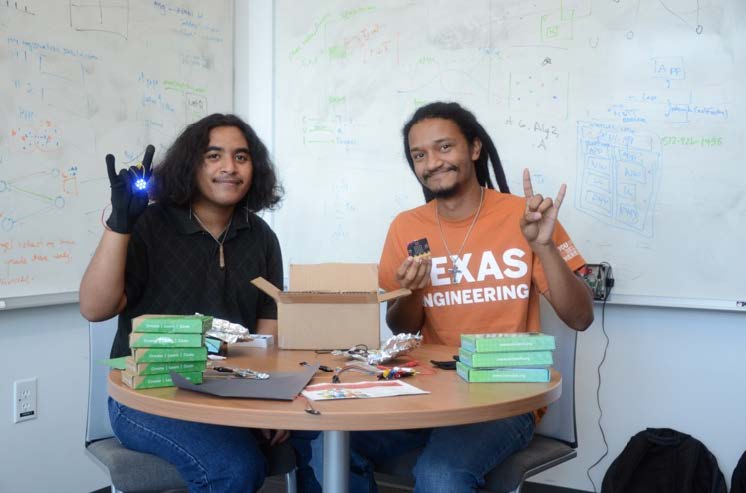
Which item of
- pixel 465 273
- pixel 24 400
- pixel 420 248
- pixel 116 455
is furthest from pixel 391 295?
pixel 24 400

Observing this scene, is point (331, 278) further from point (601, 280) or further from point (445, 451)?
point (601, 280)

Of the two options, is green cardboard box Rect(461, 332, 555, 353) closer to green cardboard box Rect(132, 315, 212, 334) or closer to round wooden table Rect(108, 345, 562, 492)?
round wooden table Rect(108, 345, 562, 492)

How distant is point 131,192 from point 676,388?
2.13 metres

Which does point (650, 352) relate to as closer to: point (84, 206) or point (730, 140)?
point (730, 140)

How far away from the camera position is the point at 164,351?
4.30 ft

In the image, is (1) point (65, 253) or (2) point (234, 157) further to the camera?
(1) point (65, 253)

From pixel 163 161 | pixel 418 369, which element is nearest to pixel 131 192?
pixel 163 161


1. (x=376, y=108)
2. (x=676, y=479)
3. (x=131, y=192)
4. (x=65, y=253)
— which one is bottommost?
(x=676, y=479)

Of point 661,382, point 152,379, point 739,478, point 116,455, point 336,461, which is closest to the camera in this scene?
point 152,379

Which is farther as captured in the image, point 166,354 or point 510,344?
point 510,344

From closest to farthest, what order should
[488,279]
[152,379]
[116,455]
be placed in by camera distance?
[152,379] → [116,455] → [488,279]

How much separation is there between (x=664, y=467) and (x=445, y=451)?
136 cm

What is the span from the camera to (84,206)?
8.79 feet

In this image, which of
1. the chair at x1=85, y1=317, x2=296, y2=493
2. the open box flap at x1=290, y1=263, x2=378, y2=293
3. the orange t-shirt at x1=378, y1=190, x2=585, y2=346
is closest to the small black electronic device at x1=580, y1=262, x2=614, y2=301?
the orange t-shirt at x1=378, y1=190, x2=585, y2=346
